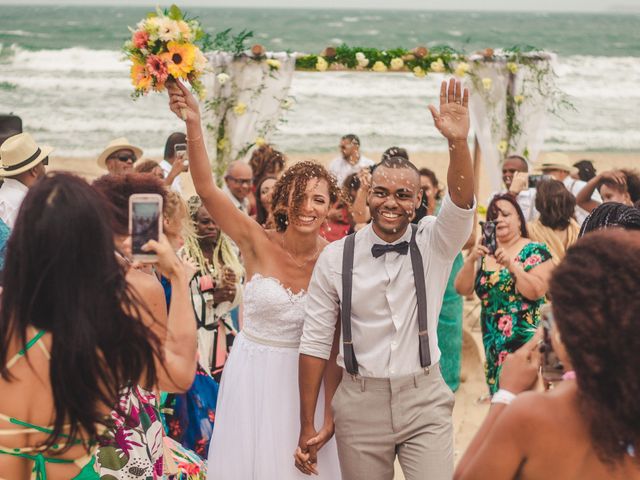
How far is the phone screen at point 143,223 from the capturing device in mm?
2936

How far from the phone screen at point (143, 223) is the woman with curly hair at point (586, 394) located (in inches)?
52.2

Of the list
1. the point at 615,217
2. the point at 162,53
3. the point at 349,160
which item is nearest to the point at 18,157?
the point at 162,53

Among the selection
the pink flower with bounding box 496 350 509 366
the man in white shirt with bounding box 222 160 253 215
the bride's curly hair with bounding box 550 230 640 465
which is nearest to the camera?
the bride's curly hair with bounding box 550 230 640 465

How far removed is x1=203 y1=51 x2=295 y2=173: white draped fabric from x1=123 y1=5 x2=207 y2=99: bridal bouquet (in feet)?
18.1

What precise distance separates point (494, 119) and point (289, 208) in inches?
278

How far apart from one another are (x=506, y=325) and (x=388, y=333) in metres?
1.80

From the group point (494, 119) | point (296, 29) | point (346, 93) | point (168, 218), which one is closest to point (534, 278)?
point (168, 218)

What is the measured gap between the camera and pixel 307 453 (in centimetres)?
397

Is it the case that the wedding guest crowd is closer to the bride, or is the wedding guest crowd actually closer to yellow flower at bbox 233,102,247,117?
the bride

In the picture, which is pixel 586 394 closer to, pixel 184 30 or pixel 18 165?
pixel 184 30

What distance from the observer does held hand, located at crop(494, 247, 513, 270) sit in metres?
5.15

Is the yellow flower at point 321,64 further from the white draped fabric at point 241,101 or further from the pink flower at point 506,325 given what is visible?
the pink flower at point 506,325

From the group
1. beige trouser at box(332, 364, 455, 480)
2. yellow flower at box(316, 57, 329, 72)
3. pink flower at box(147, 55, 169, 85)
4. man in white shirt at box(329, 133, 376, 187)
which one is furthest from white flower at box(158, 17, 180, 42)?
man in white shirt at box(329, 133, 376, 187)

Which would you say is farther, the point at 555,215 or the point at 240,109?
the point at 240,109
